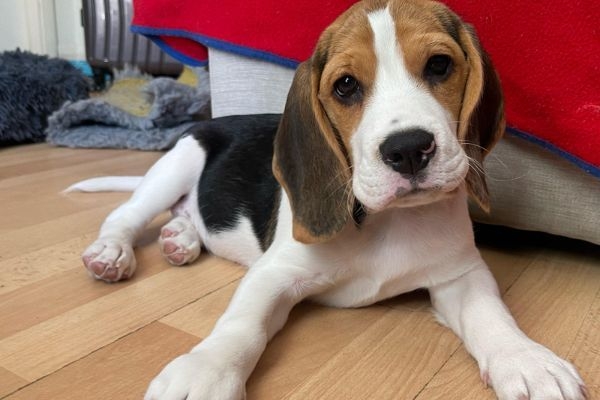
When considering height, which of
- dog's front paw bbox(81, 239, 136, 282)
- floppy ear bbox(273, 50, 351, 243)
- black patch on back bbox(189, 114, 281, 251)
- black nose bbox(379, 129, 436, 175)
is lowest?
dog's front paw bbox(81, 239, 136, 282)

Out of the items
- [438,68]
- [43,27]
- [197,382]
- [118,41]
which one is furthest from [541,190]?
[43,27]

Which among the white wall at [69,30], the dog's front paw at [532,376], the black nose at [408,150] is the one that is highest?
Result: the black nose at [408,150]

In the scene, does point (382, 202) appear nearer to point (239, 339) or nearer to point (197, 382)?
point (239, 339)

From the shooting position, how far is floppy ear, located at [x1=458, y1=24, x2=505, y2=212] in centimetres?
171

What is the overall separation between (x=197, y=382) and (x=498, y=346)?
0.75m

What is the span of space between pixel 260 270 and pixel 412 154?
0.67 meters

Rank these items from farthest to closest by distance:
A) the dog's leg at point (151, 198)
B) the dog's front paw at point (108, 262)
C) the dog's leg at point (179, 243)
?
the dog's leg at point (179, 243), the dog's leg at point (151, 198), the dog's front paw at point (108, 262)

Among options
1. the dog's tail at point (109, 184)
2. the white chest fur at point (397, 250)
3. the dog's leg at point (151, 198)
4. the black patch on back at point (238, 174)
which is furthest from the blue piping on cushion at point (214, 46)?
the white chest fur at point (397, 250)

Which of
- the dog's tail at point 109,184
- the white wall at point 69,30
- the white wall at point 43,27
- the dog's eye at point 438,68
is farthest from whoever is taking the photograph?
the white wall at point 69,30

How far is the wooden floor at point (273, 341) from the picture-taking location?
1564 mm

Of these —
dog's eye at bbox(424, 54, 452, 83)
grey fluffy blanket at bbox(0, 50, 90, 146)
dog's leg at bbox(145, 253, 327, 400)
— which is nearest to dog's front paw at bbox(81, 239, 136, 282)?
dog's leg at bbox(145, 253, 327, 400)

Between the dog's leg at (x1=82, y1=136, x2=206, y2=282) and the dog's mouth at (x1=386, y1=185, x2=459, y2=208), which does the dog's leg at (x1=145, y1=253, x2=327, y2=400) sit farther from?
the dog's leg at (x1=82, y1=136, x2=206, y2=282)

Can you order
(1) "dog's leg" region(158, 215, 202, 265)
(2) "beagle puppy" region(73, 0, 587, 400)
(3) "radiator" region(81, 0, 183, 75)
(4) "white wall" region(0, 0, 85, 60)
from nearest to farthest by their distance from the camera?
(2) "beagle puppy" region(73, 0, 587, 400) < (1) "dog's leg" region(158, 215, 202, 265) < (3) "radiator" region(81, 0, 183, 75) < (4) "white wall" region(0, 0, 85, 60)

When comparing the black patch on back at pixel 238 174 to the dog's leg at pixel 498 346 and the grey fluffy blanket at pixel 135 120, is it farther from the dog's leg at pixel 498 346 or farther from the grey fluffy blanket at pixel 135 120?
the grey fluffy blanket at pixel 135 120
